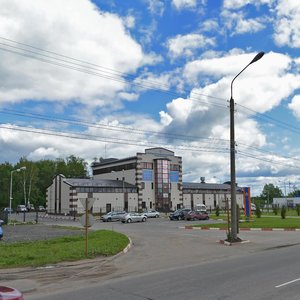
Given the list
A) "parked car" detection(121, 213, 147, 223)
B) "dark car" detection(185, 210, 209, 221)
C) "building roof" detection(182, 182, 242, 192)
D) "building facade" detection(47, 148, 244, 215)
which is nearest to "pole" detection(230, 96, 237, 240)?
"parked car" detection(121, 213, 147, 223)

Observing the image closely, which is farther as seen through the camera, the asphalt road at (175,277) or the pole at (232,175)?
the pole at (232,175)

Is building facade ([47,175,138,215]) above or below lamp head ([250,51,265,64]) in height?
below

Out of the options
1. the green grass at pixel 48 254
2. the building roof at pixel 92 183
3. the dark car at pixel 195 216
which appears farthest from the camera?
the building roof at pixel 92 183

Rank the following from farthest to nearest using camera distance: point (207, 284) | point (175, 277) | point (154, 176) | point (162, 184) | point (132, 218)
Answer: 1. point (162, 184)
2. point (154, 176)
3. point (132, 218)
4. point (175, 277)
5. point (207, 284)

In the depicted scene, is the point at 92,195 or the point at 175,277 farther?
the point at 92,195

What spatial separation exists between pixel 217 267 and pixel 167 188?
76542mm

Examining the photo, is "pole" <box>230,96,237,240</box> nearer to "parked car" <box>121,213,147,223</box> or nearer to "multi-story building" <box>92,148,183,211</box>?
"parked car" <box>121,213,147,223</box>

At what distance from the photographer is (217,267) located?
1355 cm

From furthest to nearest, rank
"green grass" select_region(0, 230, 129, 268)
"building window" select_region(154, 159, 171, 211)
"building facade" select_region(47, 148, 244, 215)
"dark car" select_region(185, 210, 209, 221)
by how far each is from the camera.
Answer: "building window" select_region(154, 159, 171, 211)
"building facade" select_region(47, 148, 244, 215)
"dark car" select_region(185, 210, 209, 221)
"green grass" select_region(0, 230, 129, 268)

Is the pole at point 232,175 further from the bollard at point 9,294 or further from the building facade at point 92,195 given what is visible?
the building facade at point 92,195

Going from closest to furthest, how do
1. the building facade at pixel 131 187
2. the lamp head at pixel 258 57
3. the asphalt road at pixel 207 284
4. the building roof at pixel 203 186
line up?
1. the asphalt road at pixel 207 284
2. the lamp head at pixel 258 57
3. the building facade at pixel 131 187
4. the building roof at pixel 203 186

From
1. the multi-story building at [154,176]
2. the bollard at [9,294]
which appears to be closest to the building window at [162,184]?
the multi-story building at [154,176]

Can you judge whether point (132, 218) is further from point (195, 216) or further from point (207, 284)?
point (207, 284)

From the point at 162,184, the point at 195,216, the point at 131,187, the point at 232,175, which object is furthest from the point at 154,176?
the point at 232,175
